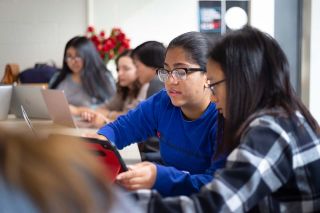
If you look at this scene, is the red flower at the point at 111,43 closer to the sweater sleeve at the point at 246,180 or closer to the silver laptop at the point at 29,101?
the silver laptop at the point at 29,101

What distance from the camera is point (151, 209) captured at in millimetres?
984

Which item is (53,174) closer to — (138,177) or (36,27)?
(138,177)

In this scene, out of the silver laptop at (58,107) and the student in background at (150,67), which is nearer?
the student in background at (150,67)

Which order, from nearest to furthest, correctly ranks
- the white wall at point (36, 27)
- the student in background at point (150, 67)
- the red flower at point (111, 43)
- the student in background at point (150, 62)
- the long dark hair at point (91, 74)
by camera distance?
the student in background at point (150, 67) → the student in background at point (150, 62) → the long dark hair at point (91, 74) → the red flower at point (111, 43) → the white wall at point (36, 27)

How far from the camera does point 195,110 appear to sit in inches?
64.5

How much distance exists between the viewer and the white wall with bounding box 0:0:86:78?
18.2 ft

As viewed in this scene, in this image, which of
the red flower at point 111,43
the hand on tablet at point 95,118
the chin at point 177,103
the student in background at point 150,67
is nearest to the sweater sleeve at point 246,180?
the chin at point 177,103

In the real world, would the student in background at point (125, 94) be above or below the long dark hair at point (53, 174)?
below

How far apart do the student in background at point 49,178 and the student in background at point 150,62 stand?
2.13 m

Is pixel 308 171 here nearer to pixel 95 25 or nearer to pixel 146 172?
pixel 146 172

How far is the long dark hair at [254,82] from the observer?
1.12 m

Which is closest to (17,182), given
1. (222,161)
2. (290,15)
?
(222,161)

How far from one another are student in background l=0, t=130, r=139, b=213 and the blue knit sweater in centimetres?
78

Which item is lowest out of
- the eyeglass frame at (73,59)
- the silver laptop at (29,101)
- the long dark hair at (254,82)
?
the silver laptop at (29,101)
